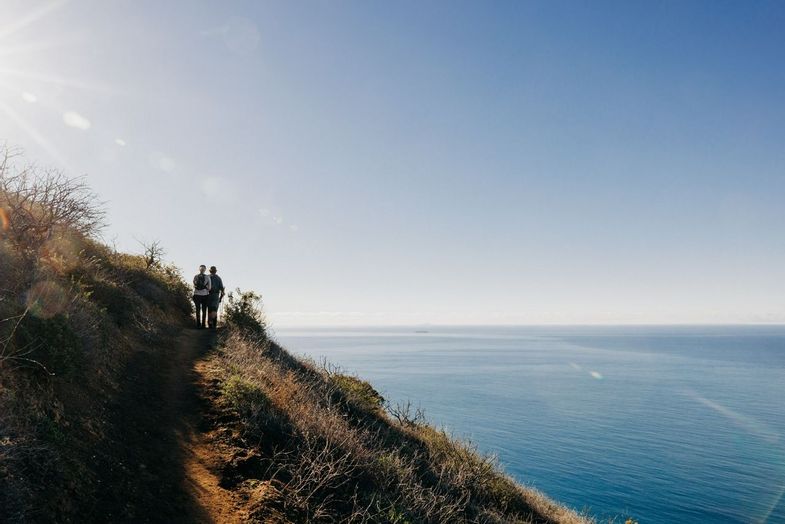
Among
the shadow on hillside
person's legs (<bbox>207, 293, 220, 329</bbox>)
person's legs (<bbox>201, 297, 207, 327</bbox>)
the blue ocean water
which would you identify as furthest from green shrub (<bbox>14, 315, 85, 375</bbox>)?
the blue ocean water

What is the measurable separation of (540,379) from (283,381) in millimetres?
114001

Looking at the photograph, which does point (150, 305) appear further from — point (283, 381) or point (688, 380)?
point (688, 380)

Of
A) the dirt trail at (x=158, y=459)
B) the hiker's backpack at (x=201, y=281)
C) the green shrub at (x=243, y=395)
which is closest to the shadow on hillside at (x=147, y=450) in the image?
the dirt trail at (x=158, y=459)

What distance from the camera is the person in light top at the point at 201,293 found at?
1855 cm

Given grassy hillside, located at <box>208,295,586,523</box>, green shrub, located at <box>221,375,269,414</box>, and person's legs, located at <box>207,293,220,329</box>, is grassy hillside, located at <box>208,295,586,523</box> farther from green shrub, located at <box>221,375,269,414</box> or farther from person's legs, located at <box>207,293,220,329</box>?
person's legs, located at <box>207,293,220,329</box>

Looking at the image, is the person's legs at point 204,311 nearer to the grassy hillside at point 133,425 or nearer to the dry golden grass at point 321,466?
the grassy hillside at point 133,425

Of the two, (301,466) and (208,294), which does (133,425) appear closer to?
(301,466)

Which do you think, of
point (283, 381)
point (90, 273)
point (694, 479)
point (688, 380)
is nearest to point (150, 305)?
point (90, 273)

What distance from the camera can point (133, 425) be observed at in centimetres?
759

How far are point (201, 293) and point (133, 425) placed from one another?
1209cm

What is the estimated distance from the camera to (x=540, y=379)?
114m

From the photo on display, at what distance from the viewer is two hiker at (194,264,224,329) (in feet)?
61.0

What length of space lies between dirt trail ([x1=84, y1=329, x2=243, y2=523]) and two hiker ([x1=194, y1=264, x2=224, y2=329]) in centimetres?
858

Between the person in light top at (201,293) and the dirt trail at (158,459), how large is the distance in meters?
8.55
